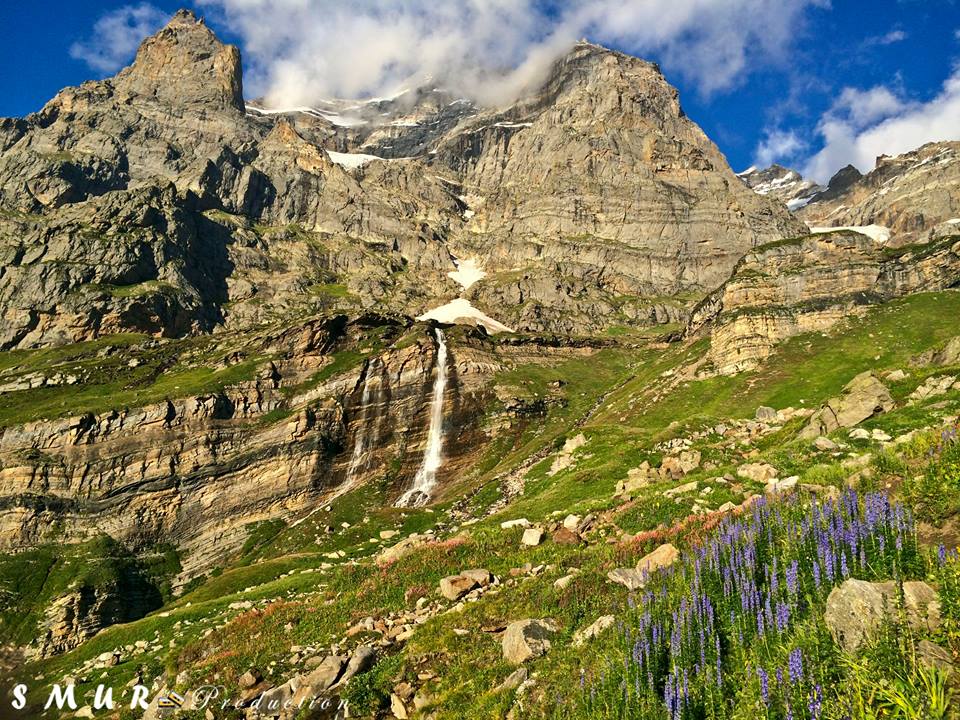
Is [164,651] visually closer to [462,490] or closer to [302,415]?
[462,490]

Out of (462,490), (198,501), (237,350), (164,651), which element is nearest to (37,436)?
(198,501)

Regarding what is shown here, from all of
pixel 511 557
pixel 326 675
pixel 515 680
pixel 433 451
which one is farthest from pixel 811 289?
pixel 326 675

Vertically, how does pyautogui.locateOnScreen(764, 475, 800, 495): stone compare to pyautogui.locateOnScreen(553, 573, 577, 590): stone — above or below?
above

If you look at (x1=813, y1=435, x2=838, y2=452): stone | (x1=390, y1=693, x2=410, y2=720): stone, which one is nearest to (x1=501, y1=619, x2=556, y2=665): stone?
(x1=390, y1=693, x2=410, y2=720): stone

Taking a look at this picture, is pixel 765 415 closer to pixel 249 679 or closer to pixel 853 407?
pixel 853 407

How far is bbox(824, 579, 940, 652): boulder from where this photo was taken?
26.3ft

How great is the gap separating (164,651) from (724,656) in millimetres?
39236

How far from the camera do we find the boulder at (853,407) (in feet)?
102

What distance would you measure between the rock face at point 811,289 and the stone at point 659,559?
7286cm

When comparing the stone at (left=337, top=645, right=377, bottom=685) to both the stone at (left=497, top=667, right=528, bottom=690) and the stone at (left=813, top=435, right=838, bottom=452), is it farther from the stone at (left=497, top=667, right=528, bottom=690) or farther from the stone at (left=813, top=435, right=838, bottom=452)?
the stone at (left=813, top=435, right=838, bottom=452)

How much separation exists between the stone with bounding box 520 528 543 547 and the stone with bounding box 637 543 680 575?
8.92 m

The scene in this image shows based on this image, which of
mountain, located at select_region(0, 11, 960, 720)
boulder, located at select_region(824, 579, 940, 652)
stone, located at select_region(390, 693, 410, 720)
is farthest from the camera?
stone, located at select_region(390, 693, 410, 720)

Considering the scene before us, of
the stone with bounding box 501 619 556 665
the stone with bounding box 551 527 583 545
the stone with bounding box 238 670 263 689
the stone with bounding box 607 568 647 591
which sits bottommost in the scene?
the stone with bounding box 238 670 263 689

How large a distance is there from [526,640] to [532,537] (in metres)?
11.8
